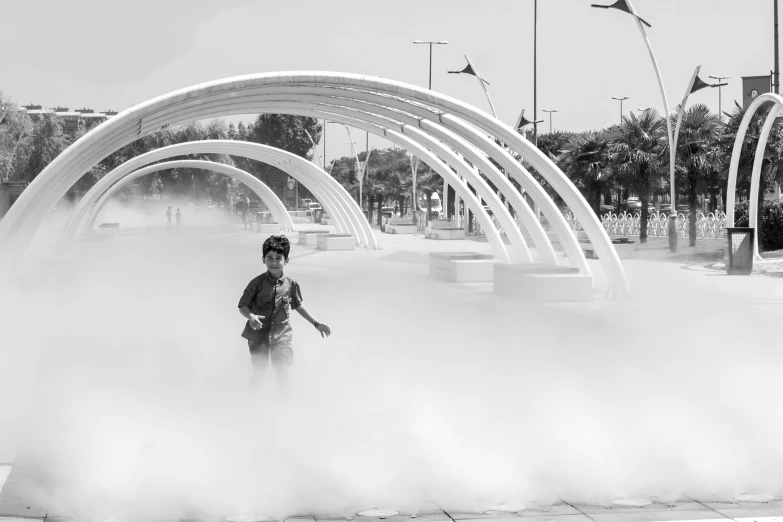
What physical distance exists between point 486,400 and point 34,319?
8.86 metres

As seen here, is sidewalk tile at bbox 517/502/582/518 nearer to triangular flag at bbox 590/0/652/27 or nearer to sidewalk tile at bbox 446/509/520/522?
sidewalk tile at bbox 446/509/520/522

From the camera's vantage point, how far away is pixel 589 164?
4653 cm

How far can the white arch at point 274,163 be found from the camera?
37875mm

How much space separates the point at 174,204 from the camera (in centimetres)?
8825

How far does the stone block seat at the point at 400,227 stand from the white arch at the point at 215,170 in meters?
6.15

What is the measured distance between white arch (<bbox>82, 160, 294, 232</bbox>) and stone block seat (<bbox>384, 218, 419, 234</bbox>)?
20.2ft

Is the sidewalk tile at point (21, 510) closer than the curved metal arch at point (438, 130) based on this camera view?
Yes

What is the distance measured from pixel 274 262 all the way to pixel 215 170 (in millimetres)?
48116

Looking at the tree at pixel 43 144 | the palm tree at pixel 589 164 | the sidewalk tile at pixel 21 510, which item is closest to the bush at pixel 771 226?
the palm tree at pixel 589 164

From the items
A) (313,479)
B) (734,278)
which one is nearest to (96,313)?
(313,479)

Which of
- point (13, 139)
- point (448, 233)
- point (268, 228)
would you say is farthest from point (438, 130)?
point (13, 139)

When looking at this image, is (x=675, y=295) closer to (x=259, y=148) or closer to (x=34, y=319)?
(x=34, y=319)

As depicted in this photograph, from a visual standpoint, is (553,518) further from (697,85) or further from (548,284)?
(697,85)

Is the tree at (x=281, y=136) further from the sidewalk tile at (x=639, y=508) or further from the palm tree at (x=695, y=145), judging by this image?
the sidewalk tile at (x=639, y=508)
